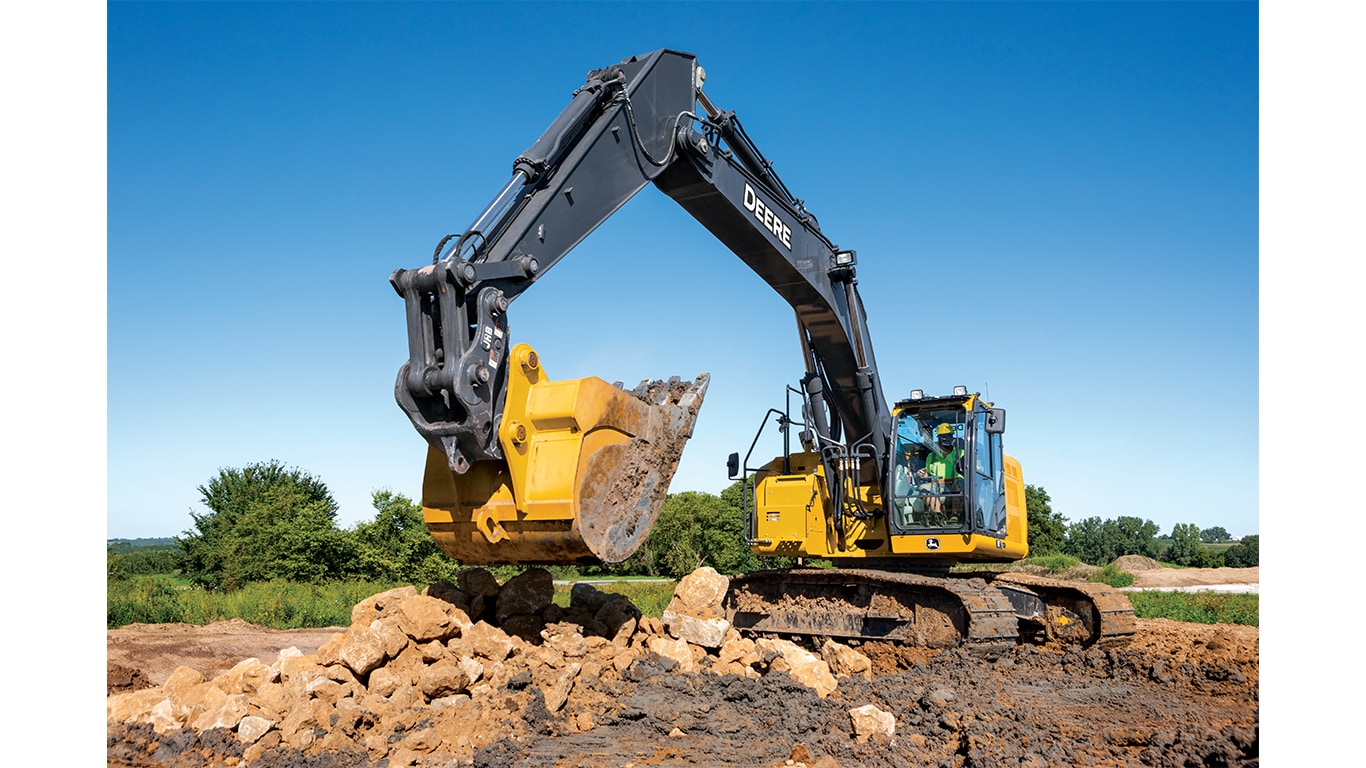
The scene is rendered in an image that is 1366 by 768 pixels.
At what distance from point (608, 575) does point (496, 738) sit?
32.0 meters

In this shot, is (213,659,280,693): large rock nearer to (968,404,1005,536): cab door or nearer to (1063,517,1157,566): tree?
(968,404,1005,536): cab door

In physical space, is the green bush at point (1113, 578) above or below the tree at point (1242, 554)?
above

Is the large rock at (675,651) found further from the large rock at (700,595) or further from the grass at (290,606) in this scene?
the grass at (290,606)

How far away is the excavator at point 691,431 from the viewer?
6.43 metres

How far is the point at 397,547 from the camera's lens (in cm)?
2762

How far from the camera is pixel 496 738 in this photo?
20.0ft

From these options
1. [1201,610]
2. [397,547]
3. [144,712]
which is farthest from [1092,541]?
[144,712]

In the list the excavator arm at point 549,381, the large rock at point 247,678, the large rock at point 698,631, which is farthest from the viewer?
the large rock at point 698,631

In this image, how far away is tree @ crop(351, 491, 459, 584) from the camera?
2741cm

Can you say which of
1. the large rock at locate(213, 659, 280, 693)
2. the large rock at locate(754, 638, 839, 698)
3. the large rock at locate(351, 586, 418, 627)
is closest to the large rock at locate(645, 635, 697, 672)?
the large rock at locate(754, 638, 839, 698)

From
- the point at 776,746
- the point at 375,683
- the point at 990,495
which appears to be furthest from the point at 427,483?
the point at 990,495

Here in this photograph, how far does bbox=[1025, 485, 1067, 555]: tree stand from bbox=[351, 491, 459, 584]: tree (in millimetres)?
28943

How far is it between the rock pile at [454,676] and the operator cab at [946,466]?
2.61 meters

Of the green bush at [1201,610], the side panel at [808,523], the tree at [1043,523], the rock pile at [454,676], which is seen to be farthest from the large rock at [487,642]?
the tree at [1043,523]
